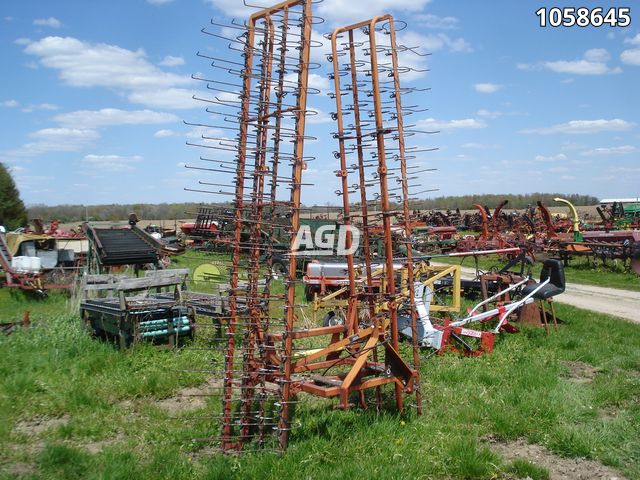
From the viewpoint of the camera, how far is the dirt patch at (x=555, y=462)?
468cm

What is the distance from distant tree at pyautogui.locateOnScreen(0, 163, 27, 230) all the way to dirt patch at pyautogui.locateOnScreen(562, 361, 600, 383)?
3742cm

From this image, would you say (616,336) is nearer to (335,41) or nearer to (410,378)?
(410,378)

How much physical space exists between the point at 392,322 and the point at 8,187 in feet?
129

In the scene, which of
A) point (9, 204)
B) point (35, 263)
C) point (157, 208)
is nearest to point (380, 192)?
point (35, 263)

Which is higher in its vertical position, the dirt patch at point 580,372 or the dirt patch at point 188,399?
the dirt patch at point 188,399

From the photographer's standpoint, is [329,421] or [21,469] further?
[329,421]

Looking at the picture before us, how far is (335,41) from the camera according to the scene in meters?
5.66

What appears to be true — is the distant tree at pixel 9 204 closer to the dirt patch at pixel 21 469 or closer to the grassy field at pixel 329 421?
the grassy field at pixel 329 421

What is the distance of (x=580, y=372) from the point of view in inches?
298

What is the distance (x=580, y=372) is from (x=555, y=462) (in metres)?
2.98

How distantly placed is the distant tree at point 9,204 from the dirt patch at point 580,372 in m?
37.4

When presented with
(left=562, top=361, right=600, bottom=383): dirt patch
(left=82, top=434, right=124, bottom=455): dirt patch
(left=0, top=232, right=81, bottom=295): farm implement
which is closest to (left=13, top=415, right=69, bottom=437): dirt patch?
(left=82, top=434, right=124, bottom=455): dirt patch

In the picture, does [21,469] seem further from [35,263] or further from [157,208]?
[157,208]

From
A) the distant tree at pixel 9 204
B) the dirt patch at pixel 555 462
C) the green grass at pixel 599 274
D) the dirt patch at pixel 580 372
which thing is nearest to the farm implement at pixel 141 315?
the dirt patch at pixel 555 462
